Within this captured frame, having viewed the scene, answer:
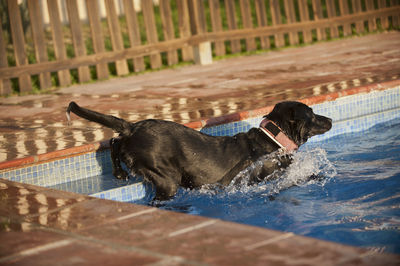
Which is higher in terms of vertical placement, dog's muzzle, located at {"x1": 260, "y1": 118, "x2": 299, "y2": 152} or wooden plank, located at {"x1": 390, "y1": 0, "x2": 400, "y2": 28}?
wooden plank, located at {"x1": 390, "y1": 0, "x2": 400, "y2": 28}

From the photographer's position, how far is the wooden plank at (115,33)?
397 inches

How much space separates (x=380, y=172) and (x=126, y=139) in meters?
2.39

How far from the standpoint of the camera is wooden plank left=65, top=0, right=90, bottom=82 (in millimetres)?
9721

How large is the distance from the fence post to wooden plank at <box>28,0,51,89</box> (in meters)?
2.84

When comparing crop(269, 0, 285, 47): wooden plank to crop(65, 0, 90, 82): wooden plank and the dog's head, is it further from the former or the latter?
the dog's head

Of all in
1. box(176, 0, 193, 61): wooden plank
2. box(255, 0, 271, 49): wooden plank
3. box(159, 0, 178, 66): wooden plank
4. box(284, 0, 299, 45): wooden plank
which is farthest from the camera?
box(284, 0, 299, 45): wooden plank

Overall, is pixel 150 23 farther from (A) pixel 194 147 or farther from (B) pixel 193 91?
(A) pixel 194 147

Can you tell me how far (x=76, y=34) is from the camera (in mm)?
9750

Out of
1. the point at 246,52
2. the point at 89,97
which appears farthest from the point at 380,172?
the point at 246,52

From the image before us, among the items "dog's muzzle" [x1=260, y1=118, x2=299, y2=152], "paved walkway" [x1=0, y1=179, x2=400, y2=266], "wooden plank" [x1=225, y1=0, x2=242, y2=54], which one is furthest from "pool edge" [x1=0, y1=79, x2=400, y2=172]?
"wooden plank" [x1=225, y1=0, x2=242, y2=54]

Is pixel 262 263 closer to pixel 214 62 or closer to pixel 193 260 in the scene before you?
pixel 193 260

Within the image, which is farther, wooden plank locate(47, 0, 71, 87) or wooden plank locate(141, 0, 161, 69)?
wooden plank locate(141, 0, 161, 69)

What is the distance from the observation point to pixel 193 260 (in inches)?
93.0

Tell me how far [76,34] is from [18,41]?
0.99m
